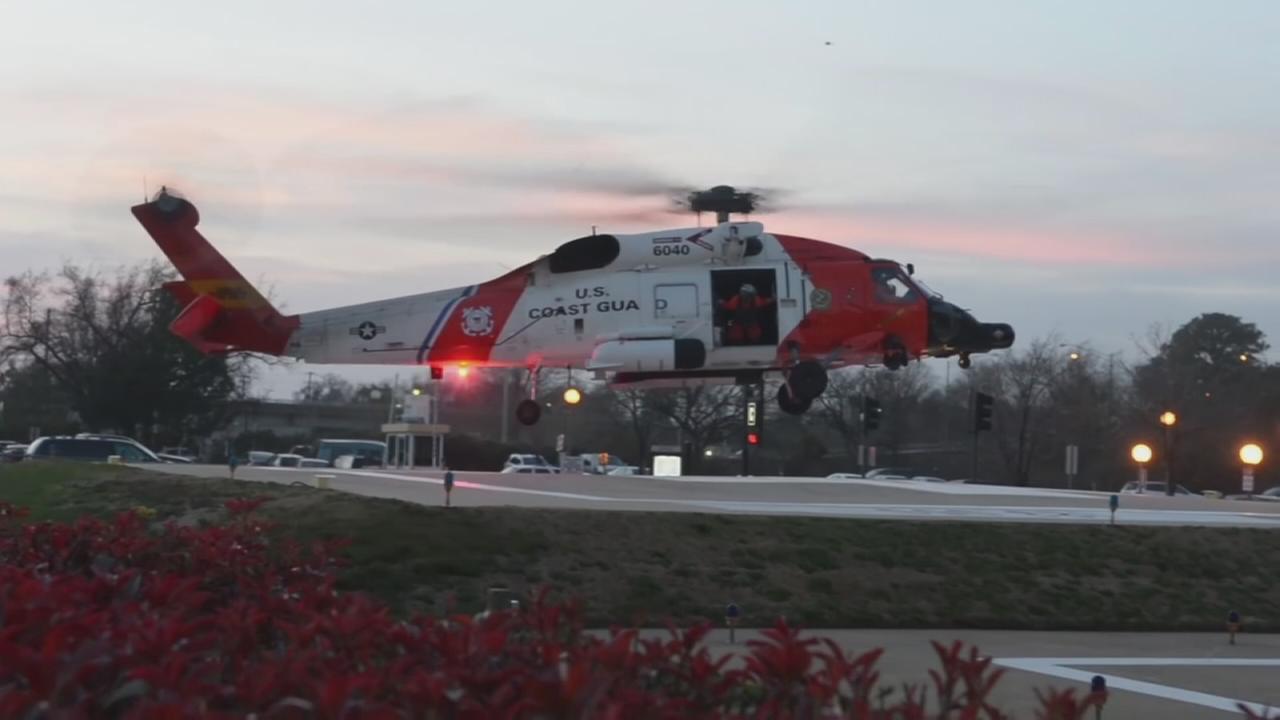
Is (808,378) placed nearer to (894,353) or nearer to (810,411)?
(894,353)

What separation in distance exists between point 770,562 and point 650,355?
576 centimetres

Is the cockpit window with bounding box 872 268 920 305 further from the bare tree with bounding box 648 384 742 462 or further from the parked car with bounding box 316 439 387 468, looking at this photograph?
the bare tree with bounding box 648 384 742 462

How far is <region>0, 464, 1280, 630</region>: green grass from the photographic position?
19.0 m

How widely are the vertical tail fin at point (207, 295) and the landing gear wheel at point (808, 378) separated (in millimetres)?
8684

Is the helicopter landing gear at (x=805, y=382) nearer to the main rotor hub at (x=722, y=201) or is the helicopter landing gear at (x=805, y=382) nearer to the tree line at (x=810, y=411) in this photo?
the main rotor hub at (x=722, y=201)

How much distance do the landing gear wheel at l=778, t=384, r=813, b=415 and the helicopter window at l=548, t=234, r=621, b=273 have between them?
156 inches

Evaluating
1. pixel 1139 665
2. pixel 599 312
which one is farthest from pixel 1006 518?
pixel 1139 665

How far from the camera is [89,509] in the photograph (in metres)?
22.8

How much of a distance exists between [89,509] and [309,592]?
15277mm

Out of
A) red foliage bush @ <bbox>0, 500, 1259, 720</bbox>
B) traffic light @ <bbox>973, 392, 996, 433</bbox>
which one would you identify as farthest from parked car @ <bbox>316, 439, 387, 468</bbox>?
red foliage bush @ <bbox>0, 500, 1259, 720</bbox>

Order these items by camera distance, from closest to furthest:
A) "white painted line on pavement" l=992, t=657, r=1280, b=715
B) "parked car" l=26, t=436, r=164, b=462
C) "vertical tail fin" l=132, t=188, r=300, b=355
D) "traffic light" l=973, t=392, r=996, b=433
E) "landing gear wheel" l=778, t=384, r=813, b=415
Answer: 1. "white painted line on pavement" l=992, t=657, r=1280, b=715
2. "vertical tail fin" l=132, t=188, r=300, b=355
3. "landing gear wheel" l=778, t=384, r=813, b=415
4. "traffic light" l=973, t=392, r=996, b=433
5. "parked car" l=26, t=436, r=164, b=462

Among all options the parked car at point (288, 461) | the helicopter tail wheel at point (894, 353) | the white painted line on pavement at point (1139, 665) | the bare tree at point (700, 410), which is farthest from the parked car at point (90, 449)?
the bare tree at point (700, 410)

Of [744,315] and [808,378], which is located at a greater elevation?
[744,315]

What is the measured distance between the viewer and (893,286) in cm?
2669
